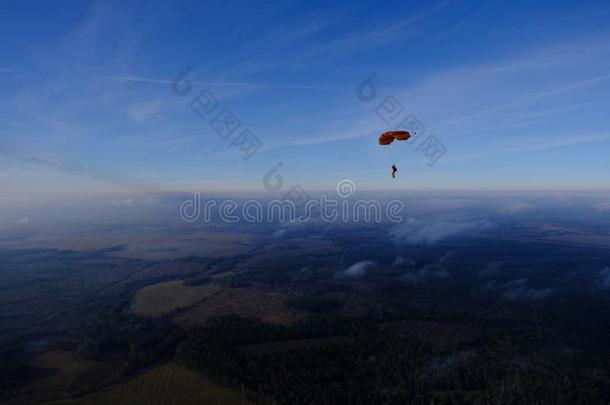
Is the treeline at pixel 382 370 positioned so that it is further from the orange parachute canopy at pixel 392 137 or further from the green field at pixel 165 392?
the orange parachute canopy at pixel 392 137

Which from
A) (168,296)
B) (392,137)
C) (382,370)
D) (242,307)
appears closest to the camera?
(392,137)

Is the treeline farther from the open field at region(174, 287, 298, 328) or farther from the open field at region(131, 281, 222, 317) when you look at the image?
the open field at region(131, 281, 222, 317)

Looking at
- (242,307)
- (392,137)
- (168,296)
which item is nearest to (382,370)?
(392,137)

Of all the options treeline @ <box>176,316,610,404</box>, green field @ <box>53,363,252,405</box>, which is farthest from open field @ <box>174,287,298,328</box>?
green field @ <box>53,363,252,405</box>

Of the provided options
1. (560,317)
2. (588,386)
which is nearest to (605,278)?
(560,317)

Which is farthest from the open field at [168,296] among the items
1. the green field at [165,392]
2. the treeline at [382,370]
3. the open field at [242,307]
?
the green field at [165,392]

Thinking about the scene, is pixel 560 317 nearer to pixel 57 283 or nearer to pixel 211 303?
pixel 211 303

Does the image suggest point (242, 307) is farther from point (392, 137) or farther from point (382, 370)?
point (392, 137)
